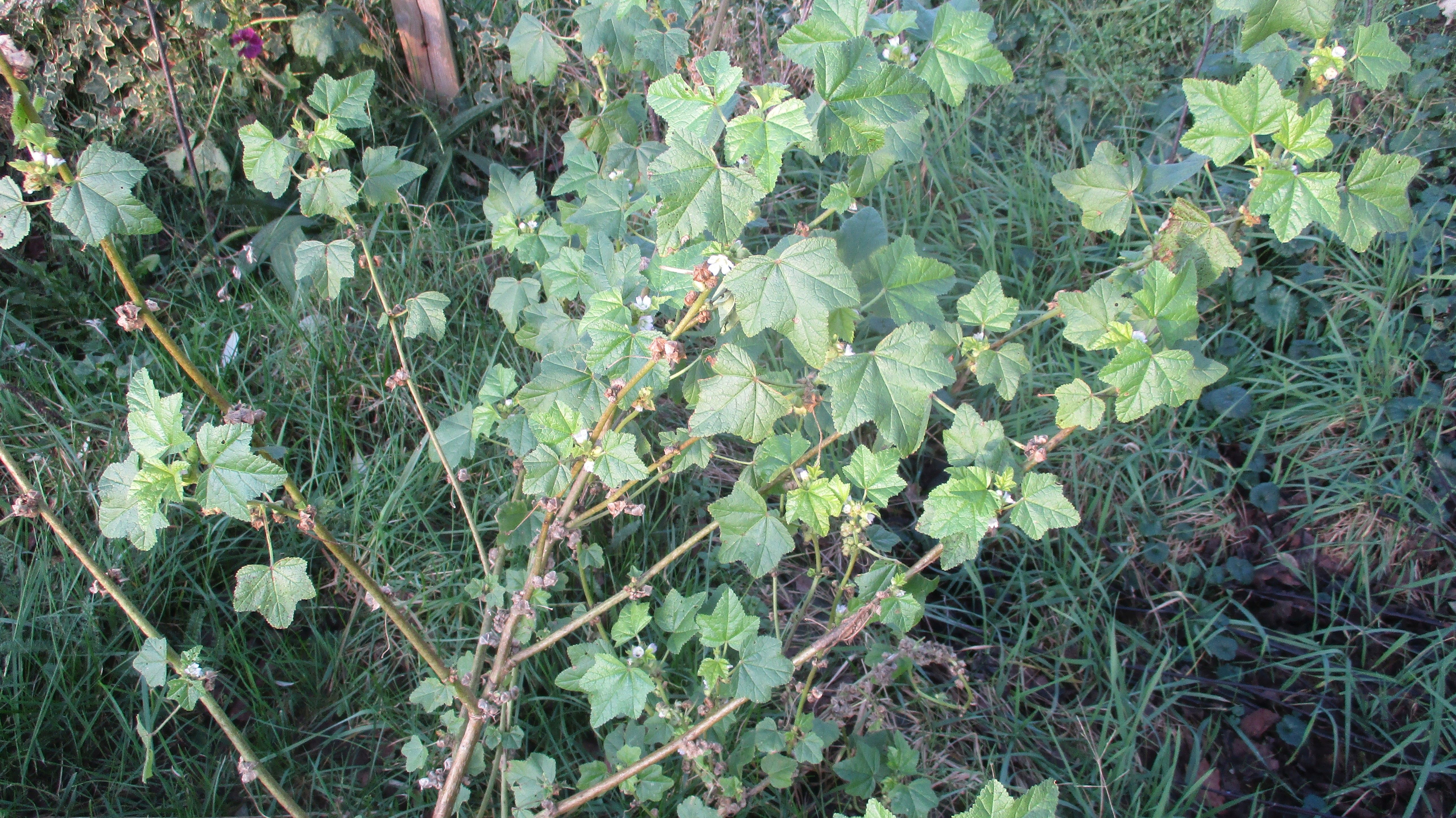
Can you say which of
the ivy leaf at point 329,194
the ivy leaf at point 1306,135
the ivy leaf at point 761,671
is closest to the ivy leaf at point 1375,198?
the ivy leaf at point 1306,135

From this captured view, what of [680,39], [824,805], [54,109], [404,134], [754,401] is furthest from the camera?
[404,134]

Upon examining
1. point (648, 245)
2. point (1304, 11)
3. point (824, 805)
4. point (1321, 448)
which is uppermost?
point (1304, 11)

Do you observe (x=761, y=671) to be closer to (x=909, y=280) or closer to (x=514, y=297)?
(x=909, y=280)

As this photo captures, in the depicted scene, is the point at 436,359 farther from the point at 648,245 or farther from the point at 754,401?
the point at 754,401

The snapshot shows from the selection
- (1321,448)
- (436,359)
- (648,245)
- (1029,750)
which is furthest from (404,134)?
(1321,448)

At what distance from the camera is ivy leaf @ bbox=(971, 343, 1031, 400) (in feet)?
5.62

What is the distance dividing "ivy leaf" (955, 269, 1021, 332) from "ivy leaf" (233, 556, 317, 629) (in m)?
1.25

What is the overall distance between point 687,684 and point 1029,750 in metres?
0.84

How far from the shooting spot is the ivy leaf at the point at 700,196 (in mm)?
1236

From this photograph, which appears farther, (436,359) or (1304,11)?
(436,359)

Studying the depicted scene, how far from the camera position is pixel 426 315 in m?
1.89

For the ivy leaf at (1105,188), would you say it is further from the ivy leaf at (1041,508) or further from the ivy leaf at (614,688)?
the ivy leaf at (614,688)

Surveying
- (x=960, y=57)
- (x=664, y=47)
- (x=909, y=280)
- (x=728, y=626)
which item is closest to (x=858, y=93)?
(x=960, y=57)

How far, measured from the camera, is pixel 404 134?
336 centimetres
